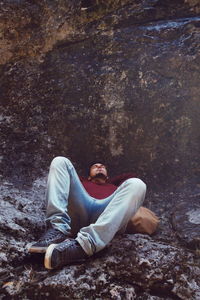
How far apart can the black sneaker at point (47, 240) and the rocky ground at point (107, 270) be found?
0.55ft

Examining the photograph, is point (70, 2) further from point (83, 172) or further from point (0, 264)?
point (0, 264)

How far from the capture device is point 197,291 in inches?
113

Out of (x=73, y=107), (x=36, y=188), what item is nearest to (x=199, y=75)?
(x=73, y=107)

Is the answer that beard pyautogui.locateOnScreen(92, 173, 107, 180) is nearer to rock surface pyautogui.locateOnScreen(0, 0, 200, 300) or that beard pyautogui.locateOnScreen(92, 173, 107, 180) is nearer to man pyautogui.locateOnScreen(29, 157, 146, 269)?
man pyautogui.locateOnScreen(29, 157, 146, 269)

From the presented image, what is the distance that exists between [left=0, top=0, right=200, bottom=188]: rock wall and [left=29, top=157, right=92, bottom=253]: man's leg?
1278mm

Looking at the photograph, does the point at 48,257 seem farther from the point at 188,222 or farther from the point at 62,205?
the point at 188,222

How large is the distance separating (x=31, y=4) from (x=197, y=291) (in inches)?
212

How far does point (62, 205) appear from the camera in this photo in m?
3.27

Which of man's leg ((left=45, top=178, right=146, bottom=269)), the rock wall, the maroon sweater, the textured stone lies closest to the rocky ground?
the textured stone

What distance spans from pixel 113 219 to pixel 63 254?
54 centimetres

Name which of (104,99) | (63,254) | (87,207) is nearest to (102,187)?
(87,207)

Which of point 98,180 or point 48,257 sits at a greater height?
point 48,257

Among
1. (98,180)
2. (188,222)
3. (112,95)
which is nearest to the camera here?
(188,222)

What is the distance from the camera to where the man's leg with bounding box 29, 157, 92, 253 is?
3.03 m
